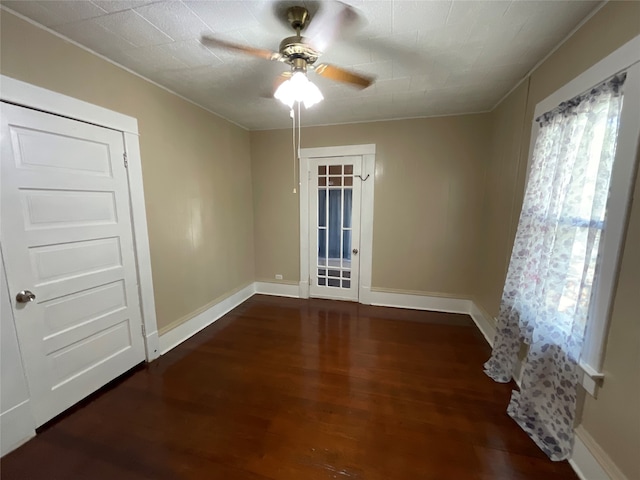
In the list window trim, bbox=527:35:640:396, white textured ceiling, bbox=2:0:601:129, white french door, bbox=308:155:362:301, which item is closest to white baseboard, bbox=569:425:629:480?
window trim, bbox=527:35:640:396

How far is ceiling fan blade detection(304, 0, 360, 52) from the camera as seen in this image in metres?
1.44

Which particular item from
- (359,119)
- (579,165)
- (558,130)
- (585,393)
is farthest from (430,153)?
(585,393)

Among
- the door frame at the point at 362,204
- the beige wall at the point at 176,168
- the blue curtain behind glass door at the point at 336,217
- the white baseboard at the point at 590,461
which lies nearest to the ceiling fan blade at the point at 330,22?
the beige wall at the point at 176,168

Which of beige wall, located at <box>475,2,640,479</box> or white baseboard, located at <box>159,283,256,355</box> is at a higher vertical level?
beige wall, located at <box>475,2,640,479</box>

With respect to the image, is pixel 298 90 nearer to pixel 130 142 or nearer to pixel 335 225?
pixel 130 142

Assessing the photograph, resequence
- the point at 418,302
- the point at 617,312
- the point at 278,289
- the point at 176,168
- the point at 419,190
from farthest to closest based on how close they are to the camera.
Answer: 1. the point at 278,289
2. the point at 418,302
3. the point at 419,190
4. the point at 176,168
5. the point at 617,312

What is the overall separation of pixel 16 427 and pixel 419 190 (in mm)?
4097

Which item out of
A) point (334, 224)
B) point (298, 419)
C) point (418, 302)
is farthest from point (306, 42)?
point (418, 302)

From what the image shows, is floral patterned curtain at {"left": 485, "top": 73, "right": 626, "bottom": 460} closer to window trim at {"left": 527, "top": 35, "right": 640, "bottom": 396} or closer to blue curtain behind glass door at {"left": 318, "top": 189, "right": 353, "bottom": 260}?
window trim at {"left": 527, "top": 35, "right": 640, "bottom": 396}

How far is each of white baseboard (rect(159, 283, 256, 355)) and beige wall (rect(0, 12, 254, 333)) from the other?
96 mm

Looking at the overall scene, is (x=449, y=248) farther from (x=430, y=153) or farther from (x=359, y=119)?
(x=359, y=119)

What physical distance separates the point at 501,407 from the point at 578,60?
236cm

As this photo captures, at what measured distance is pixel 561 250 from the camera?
1.61 metres

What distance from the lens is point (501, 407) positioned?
1914mm
